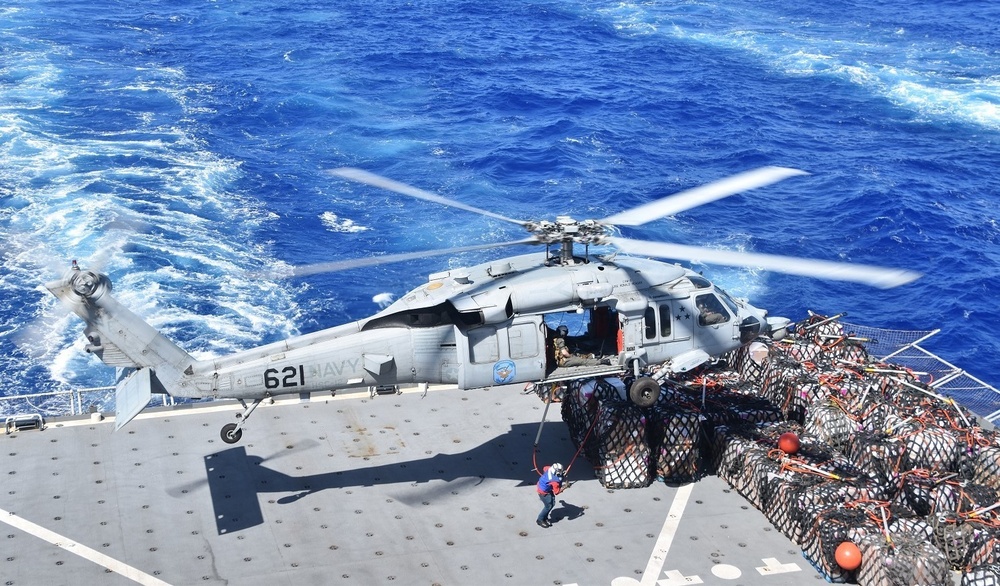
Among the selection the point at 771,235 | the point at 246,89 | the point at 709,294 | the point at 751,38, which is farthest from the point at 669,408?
the point at 751,38

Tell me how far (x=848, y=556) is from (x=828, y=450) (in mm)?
3437

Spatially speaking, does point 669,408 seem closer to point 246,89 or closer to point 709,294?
point 709,294

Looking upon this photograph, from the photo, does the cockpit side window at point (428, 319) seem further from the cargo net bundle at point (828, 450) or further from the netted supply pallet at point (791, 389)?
the netted supply pallet at point (791, 389)

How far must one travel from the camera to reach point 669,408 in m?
19.7

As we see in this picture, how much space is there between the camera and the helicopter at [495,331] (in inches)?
696

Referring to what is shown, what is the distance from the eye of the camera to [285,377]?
18.2m

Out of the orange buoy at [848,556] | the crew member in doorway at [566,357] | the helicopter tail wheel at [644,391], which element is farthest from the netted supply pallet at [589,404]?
the orange buoy at [848,556]

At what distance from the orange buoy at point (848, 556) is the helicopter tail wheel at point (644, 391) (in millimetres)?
4177

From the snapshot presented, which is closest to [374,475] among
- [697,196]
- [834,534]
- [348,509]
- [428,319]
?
[348,509]

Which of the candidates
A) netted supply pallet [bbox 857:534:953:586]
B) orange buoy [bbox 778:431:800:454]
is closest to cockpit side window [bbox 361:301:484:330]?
orange buoy [bbox 778:431:800:454]

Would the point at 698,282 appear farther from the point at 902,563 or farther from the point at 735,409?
the point at 902,563

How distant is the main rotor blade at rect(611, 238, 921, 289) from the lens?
1653cm

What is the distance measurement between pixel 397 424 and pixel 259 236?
2023cm

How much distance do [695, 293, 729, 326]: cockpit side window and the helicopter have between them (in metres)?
0.02
